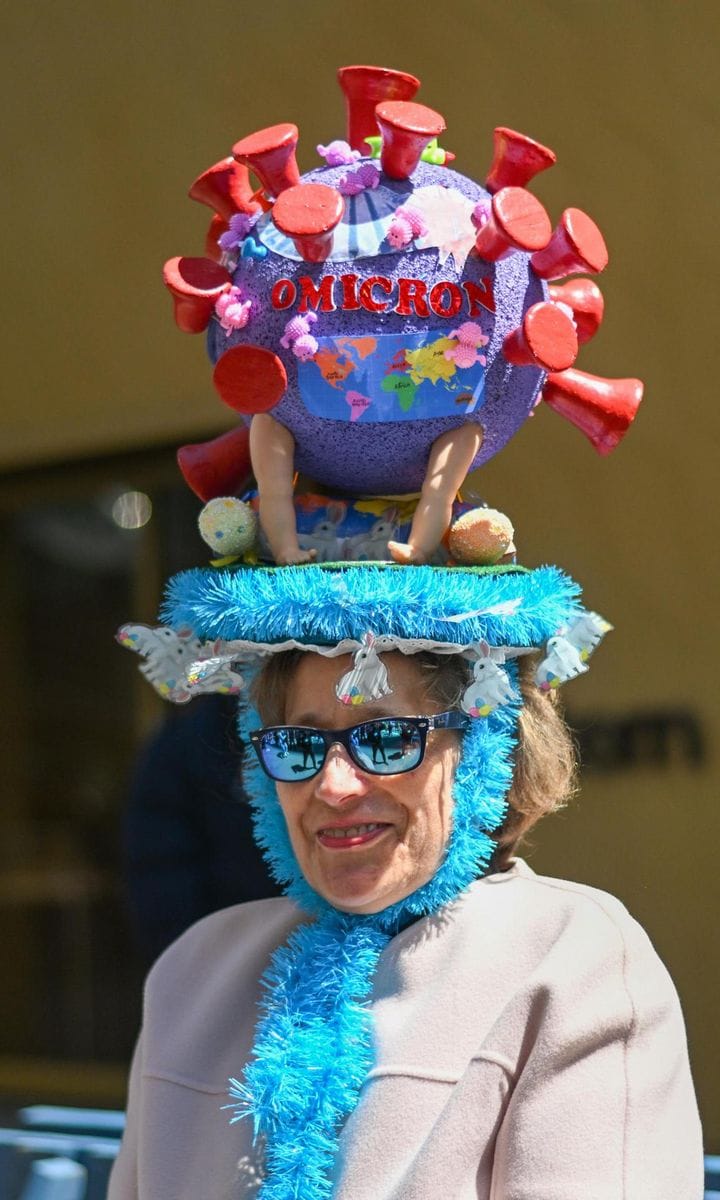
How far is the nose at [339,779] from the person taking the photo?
199 cm

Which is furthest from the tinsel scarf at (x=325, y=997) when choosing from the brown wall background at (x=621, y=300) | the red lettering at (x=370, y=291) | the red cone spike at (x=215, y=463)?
the brown wall background at (x=621, y=300)

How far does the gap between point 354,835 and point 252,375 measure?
657 millimetres

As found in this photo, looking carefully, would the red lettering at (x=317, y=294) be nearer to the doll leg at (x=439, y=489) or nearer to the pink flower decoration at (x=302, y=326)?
the pink flower decoration at (x=302, y=326)

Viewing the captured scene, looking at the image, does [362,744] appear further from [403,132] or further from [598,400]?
[403,132]

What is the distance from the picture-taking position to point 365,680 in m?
1.99

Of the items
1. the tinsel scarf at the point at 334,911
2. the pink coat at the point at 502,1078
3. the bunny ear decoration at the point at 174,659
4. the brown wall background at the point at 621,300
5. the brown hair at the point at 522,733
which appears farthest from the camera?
the brown wall background at the point at 621,300

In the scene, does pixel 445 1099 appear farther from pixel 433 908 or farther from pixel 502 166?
pixel 502 166

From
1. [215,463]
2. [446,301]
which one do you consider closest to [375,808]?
[215,463]

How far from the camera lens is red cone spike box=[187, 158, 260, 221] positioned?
2172 mm

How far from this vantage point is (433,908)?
82.7 inches

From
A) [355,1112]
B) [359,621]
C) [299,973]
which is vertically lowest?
[355,1112]

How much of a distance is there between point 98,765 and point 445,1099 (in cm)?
279

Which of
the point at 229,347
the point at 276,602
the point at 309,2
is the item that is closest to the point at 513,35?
the point at 309,2

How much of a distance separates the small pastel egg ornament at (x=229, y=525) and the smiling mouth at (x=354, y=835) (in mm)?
428
